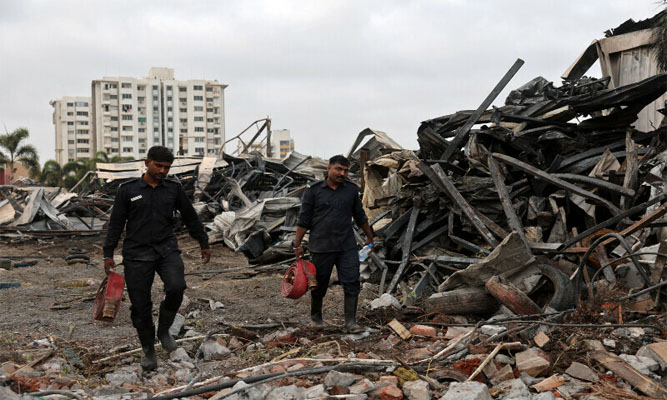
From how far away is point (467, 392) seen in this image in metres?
3.58

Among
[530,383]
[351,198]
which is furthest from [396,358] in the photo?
[351,198]

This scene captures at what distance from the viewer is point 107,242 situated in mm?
4875

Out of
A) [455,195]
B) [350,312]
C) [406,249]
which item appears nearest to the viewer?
[350,312]

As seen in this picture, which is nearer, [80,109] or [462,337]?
[462,337]

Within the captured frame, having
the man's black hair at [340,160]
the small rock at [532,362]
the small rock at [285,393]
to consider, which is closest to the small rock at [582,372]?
the small rock at [532,362]

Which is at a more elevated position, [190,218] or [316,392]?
[190,218]

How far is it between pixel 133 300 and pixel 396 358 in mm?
2149

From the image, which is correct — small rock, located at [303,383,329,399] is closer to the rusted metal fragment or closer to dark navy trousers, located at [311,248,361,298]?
dark navy trousers, located at [311,248,361,298]

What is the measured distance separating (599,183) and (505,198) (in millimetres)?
1051

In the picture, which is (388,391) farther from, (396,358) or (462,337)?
(462,337)

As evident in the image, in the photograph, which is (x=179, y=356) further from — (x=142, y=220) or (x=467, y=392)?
(x=467, y=392)

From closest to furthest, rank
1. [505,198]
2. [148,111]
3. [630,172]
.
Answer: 1. [630,172]
2. [505,198]
3. [148,111]

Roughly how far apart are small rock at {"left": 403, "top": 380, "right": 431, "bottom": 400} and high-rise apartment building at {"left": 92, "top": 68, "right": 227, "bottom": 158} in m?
91.2

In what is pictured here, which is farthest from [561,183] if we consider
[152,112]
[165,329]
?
[152,112]
